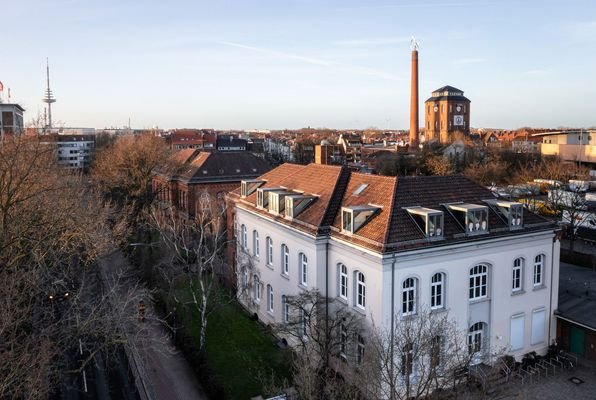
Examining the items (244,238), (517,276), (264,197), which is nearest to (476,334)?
(517,276)

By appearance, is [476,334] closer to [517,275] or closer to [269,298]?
[517,275]

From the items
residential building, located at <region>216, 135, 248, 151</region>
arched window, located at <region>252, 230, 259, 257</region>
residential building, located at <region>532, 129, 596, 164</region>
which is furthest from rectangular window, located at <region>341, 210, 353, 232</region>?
residential building, located at <region>216, 135, 248, 151</region>

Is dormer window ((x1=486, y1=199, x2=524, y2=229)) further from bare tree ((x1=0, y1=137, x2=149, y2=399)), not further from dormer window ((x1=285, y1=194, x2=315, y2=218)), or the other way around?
bare tree ((x1=0, y1=137, x2=149, y2=399))

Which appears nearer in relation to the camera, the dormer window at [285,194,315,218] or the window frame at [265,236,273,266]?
the dormer window at [285,194,315,218]

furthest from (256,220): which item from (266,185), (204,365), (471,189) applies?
(471,189)

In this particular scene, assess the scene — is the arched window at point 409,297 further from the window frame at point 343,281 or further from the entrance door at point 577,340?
the entrance door at point 577,340

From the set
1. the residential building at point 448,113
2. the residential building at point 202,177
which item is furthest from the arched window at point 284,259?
the residential building at point 448,113

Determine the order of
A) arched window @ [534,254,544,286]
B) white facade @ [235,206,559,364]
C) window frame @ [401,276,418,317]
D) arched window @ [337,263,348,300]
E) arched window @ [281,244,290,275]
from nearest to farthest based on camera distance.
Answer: white facade @ [235,206,559,364]
window frame @ [401,276,418,317]
arched window @ [337,263,348,300]
arched window @ [534,254,544,286]
arched window @ [281,244,290,275]

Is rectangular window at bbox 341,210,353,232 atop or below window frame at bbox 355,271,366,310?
atop
